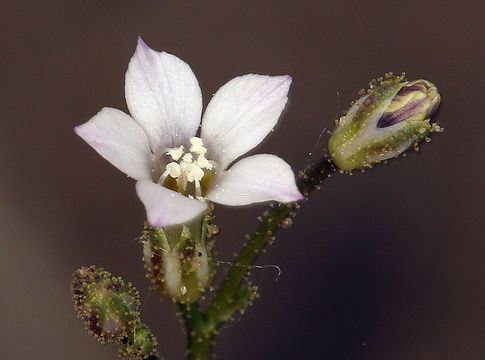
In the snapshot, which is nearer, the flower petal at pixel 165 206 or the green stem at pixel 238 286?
the flower petal at pixel 165 206

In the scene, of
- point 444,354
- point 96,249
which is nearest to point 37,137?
point 96,249

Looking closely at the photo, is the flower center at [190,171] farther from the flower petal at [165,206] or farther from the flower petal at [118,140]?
the flower petal at [165,206]

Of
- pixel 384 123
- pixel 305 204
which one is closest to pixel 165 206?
pixel 384 123

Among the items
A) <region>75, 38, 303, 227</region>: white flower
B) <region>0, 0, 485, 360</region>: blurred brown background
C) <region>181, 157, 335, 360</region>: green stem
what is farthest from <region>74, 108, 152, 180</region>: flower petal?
<region>0, 0, 485, 360</region>: blurred brown background

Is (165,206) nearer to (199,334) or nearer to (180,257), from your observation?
(180,257)

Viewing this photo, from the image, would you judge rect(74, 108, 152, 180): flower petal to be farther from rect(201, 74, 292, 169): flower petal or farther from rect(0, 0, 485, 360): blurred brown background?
rect(0, 0, 485, 360): blurred brown background

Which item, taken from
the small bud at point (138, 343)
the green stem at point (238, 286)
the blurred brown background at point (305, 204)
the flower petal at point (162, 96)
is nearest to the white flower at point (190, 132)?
the flower petal at point (162, 96)
